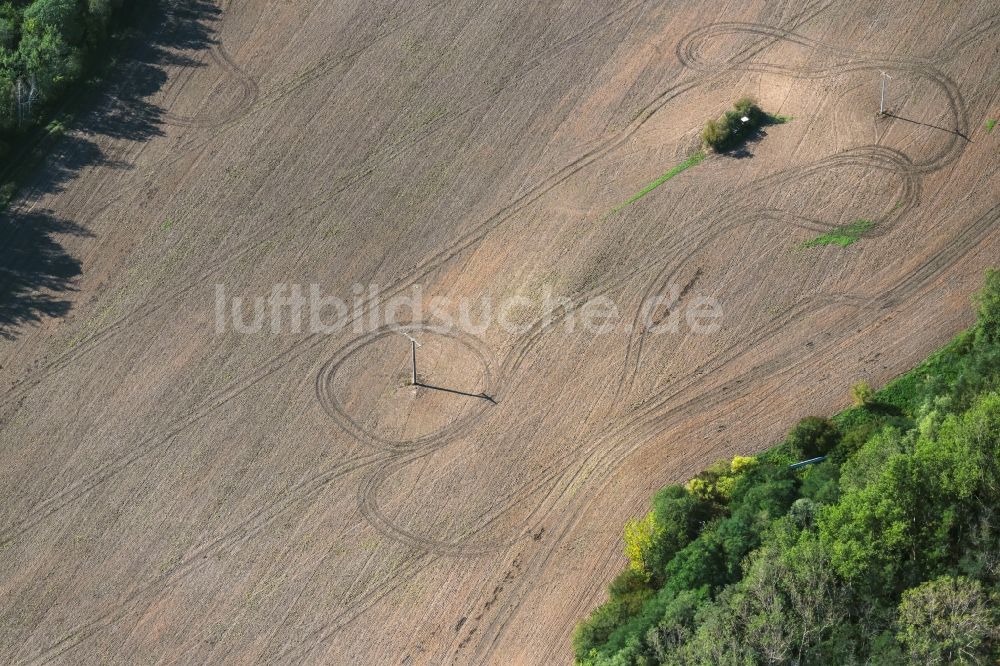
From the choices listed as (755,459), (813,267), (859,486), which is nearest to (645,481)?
(755,459)

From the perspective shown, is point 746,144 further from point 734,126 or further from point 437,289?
point 437,289

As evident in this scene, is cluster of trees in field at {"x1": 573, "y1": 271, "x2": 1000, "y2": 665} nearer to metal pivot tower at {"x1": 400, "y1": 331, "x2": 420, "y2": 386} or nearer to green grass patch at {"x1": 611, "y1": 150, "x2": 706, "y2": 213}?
metal pivot tower at {"x1": 400, "y1": 331, "x2": 420, "y2": 386}

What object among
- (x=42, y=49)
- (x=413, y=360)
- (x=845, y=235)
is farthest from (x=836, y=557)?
(x=42, y=49)

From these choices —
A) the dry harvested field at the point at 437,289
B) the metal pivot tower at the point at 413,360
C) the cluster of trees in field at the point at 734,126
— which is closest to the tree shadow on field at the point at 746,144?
the cluster of trees in field at the point at 734,126

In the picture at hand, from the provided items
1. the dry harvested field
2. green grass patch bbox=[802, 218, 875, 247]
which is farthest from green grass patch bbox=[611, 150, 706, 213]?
green grass patch bbox=[802, 218, 875, 247]

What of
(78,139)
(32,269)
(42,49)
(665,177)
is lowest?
(665,177)

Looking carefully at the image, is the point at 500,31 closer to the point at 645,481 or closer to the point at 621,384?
the point at 621,384
